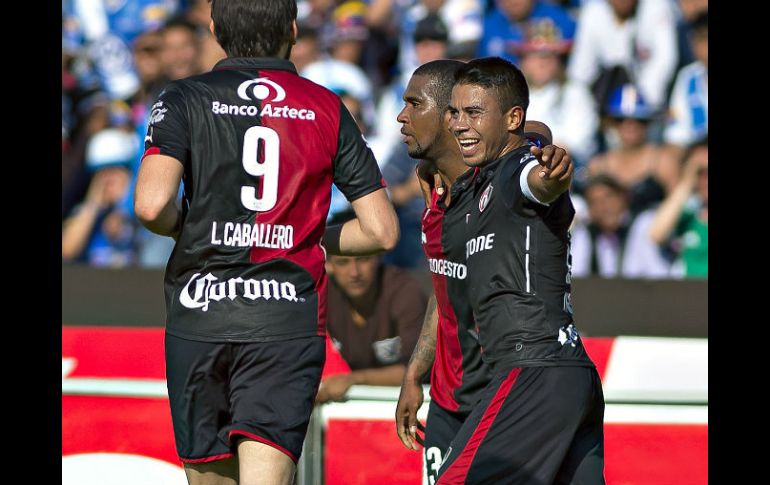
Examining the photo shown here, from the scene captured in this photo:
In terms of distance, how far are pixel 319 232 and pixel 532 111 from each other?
18.9 feet

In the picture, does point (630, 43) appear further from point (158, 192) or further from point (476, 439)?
point (158, 192)

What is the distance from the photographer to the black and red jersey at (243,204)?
11.9 ft

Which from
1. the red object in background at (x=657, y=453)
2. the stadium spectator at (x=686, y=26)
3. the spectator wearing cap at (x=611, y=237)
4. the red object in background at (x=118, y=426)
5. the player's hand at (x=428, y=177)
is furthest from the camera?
the stadium spectator at (x=686, y=26)

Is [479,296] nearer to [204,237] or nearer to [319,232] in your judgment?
[319,232]

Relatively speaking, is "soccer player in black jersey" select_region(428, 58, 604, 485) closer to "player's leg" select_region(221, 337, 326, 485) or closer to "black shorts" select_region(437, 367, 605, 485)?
"black shorts" select_region(437, 367, 605, 485)

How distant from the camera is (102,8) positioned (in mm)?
10688

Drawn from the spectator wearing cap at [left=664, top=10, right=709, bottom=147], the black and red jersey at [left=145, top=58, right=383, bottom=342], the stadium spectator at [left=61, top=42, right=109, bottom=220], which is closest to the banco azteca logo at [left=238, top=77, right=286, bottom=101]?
the black and red jersey at [left=145, top=58, right=383, bottom=342]

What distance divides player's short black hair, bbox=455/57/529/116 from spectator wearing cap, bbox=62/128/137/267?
6.59 m

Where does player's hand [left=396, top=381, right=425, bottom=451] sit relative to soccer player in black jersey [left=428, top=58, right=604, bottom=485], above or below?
below

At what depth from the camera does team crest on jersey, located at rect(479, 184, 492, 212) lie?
151 inches

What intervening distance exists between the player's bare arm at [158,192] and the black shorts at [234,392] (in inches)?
16.4

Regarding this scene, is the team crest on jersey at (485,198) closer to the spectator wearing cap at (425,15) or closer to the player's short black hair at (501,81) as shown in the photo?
the player's short black hair at (501,81)

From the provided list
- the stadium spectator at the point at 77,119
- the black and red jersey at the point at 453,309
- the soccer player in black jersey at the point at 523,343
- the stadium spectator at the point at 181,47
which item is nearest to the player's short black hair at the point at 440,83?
the black and red jersey at the point at 453,309
